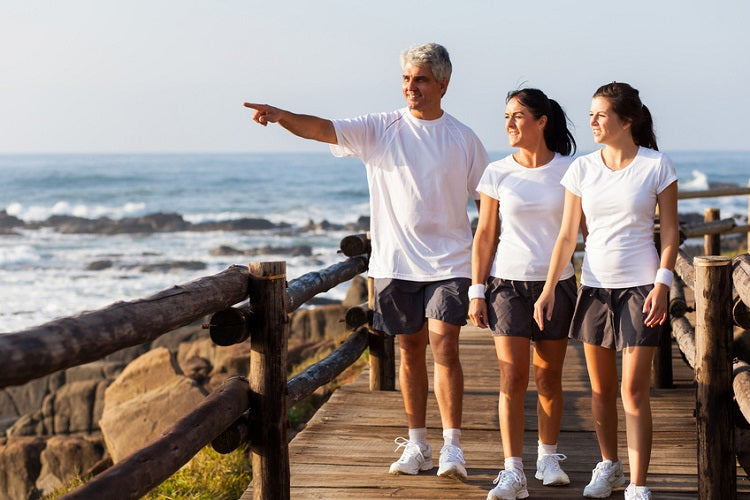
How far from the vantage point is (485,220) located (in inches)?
157

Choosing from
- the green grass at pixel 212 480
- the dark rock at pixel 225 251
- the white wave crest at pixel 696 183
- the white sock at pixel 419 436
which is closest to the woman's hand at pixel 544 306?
the white sock at pixel 419 436

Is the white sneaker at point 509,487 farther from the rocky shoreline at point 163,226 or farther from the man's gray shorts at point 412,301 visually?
the rocky shoreline at point 163,226

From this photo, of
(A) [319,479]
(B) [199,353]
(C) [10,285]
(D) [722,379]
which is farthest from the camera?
(C) [10,285]

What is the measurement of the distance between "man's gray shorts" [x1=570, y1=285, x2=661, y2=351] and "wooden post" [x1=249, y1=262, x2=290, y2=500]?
1127 mm

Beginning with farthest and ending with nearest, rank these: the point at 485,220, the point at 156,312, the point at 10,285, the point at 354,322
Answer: the point at 10,285
the point at 354,322
the point at 485,220
the point at 156,312

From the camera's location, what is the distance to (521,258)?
12.7ft

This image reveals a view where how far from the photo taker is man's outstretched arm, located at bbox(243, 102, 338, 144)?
385 centimetres

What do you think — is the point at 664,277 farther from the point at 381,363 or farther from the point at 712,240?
the point at 712,240

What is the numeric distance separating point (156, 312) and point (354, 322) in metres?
3.20

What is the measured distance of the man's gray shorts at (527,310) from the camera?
384 centimetres

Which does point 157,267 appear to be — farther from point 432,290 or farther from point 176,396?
point 432,290

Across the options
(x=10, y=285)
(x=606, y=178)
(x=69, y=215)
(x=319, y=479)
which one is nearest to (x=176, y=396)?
(x=319, y=479)

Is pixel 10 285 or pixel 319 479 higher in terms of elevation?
pixel 319 479

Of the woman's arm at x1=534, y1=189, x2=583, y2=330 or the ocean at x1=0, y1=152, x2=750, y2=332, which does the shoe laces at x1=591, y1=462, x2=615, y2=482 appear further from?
the ocean at x1=0, y1=152, x2=750, y2=332
